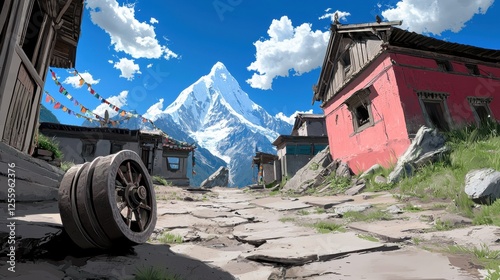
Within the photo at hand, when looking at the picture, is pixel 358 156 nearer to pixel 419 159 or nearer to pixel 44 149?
pixel 419 159

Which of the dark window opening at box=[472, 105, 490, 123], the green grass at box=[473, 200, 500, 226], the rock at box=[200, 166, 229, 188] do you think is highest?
the dark window opening at box=[472, 105, 490, 123]

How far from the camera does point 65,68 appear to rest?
1069cm

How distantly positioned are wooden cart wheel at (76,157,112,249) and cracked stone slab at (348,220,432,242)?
296 centimetres

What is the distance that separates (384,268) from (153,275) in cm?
178

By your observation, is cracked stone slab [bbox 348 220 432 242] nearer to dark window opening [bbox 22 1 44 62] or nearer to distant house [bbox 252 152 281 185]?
dark window opening [bbox 22 1 44 62]

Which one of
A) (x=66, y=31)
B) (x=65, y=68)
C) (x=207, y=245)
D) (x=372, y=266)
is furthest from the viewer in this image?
(x=65, y=68)

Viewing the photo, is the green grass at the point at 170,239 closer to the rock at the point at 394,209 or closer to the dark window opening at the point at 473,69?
the rock at the point at 394,209

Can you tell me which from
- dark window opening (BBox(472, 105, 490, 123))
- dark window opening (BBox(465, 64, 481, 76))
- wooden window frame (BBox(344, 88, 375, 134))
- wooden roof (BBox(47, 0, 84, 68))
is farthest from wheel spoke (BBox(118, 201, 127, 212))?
dark window opening (BBox(465, 64, 481, 76))

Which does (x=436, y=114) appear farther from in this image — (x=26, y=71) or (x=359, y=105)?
(x=26, y=71)

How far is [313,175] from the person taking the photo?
12.6 metres

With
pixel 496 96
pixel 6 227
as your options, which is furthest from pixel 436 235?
A: pixel 496 96

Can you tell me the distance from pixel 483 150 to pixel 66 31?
13448 millimetres

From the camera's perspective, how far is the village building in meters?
4.15

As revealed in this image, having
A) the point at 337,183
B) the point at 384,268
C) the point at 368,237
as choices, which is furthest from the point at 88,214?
the point at 337,183
